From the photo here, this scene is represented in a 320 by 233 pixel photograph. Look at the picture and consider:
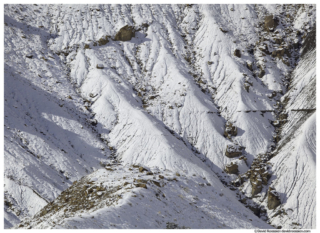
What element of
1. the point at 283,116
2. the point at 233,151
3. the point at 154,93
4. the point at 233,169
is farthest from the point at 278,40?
the point at 233,169

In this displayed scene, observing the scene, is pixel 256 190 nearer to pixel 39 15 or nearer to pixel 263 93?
pixel 263 93

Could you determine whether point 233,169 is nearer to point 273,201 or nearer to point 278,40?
point 273,201

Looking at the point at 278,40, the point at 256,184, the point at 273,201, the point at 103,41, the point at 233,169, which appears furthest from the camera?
the point at 103,41

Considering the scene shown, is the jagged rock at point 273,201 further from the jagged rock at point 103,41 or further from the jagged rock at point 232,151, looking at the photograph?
the jagged rock at point 103,41

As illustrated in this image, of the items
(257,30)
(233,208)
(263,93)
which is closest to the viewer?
(233,208)

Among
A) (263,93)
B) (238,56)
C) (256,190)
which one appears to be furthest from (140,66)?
(256,190)
